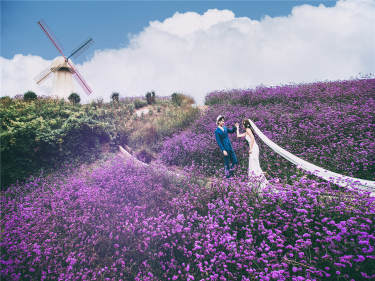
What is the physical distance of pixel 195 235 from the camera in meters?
3.14

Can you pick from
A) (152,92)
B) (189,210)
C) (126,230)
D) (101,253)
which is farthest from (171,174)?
(152,92)

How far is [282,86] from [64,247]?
1310cm

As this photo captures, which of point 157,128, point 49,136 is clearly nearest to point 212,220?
point 49,136

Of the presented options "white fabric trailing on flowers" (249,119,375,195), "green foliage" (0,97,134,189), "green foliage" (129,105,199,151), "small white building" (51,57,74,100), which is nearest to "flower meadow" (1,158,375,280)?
"white fabric trailing on flowers" (249,119,375,195)

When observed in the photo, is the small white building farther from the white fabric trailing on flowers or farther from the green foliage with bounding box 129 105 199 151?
the white fabric trailing on flowers

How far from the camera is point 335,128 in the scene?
6977mm

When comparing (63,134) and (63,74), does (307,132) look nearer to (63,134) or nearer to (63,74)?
(63,134)

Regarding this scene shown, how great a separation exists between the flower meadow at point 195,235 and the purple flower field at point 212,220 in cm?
2

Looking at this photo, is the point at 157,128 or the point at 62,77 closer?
the point at 157,128

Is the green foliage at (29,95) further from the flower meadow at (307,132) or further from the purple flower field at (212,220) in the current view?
the flower meadow at (307,132)

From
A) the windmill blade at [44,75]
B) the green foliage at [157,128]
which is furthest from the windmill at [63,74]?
the green foliage at [157,128]

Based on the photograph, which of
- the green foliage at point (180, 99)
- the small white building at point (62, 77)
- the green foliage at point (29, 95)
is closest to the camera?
the green foliage at point (29, 95)

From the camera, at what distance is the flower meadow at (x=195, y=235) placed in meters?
2.63

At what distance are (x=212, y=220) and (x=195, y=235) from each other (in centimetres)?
65
